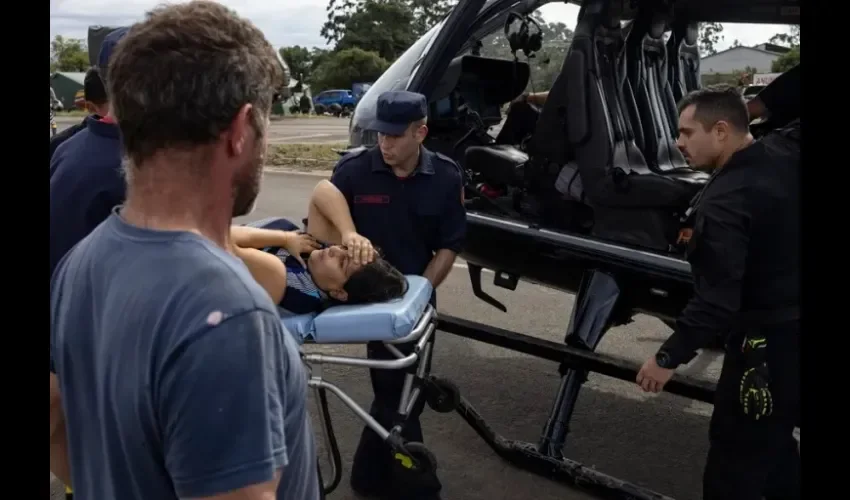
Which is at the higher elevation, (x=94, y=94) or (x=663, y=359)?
(x=94, y=94)

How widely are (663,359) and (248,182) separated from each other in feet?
6.66

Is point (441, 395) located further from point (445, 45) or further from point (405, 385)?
point (445, 45)

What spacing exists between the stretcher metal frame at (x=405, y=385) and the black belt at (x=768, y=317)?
1.13m

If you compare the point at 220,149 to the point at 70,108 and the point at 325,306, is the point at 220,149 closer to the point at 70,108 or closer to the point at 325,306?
the point at 325,306

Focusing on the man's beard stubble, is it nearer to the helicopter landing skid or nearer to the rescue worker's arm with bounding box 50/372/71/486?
the rescue worker's arm with bounding box 50/372/71/486

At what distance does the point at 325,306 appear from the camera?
9.46 feet

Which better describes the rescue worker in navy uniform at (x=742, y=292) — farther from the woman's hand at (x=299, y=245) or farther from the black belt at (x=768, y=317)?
the woman's hand at (x=299, y=245)

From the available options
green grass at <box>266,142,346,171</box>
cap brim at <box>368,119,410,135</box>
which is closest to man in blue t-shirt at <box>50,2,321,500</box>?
cap brim at <box>368,119,410,135</box>

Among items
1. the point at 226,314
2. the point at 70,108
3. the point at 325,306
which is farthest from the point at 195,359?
the point at 70,108

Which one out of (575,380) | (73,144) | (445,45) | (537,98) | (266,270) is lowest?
(575,380)

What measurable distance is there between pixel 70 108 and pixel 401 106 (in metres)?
49.6

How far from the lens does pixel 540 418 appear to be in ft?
13.8

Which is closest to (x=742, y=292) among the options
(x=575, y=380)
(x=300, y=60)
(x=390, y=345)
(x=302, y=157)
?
(x=575, y=380)

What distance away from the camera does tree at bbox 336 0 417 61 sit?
58.0 meters
